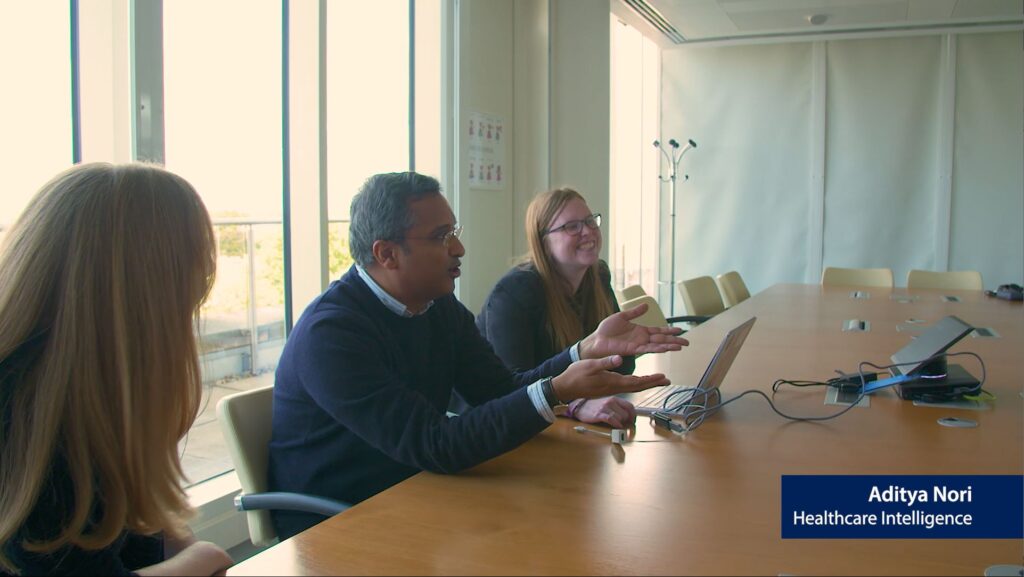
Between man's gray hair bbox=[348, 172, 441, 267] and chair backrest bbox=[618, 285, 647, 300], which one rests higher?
man's gray hair bbox=[348, 172, 441, 267]

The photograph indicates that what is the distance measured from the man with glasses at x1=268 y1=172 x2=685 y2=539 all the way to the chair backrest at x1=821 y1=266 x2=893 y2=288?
4.63 meters

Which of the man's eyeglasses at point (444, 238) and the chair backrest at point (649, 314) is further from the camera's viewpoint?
the chair backrest at point (649, 314)

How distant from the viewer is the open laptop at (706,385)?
202cm

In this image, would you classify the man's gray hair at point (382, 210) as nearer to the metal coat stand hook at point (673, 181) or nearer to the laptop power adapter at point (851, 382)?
the laptop power adapter at point (851, 382)

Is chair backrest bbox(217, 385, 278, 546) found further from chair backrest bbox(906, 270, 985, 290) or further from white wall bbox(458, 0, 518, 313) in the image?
chair backrest bbox(906, 270, 985, 290)

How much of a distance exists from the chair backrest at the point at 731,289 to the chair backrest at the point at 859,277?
0.62 metres

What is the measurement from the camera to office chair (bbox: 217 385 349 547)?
171 cm

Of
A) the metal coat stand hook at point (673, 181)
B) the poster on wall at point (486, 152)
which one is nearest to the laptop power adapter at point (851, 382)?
the poster on wall at point (486, 152)

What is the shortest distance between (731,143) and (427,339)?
6.99m

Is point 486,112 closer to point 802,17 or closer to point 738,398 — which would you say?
point 738,398

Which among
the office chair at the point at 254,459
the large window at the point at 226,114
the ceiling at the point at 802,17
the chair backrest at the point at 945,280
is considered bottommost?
the office chair at the point at 254,459

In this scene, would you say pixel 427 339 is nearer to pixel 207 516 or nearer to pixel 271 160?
pixel 207 516

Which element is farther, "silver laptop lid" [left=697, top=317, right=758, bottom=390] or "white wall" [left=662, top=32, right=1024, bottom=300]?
"white wall" [left=662, top=32, right=1024, bottom=300]

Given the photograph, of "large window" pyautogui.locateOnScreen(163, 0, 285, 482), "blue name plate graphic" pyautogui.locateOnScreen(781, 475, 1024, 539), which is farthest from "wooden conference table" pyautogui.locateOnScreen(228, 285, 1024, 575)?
"large window" pyautogui.locateOnScreen(163, 0, 285, 482)
